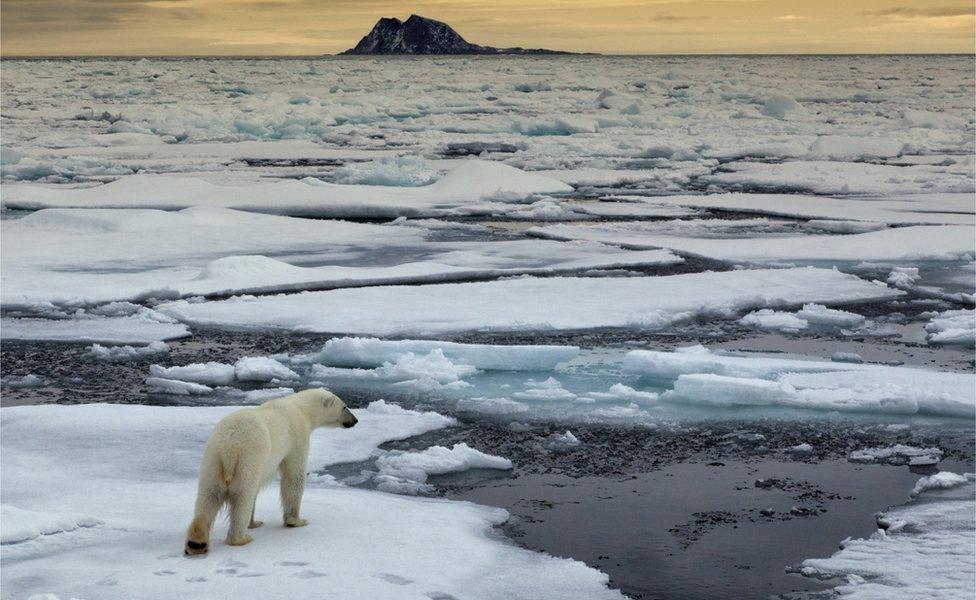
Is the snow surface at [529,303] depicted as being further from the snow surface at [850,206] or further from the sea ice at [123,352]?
the snow surface at [850,206]

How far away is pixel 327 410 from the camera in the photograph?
4.61 metres

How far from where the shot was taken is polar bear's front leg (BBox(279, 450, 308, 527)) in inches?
171

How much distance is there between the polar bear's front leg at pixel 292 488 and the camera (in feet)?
14.2

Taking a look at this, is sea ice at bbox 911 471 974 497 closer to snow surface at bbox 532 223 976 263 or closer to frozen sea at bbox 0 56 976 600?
frozen sea at bbox 0 56 976 600

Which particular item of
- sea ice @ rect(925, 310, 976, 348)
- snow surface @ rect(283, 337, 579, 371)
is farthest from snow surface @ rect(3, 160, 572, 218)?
snow surface @ rect(283, 337, 579, 371)

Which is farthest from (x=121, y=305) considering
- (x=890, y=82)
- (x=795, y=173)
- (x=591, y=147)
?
(x=890, y=82)

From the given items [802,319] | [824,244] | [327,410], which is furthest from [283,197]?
[327,410]

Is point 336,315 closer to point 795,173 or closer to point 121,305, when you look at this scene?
point 121,305

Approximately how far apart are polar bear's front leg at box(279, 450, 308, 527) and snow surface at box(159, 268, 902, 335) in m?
4.04

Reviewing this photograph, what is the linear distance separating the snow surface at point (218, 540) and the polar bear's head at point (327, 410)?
0.35 meters

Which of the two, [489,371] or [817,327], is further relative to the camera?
[817,327]

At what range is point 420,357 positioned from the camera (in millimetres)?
7418

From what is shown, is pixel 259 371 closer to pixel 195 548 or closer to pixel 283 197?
pixel 195 548

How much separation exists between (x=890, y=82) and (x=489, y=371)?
53108mm
